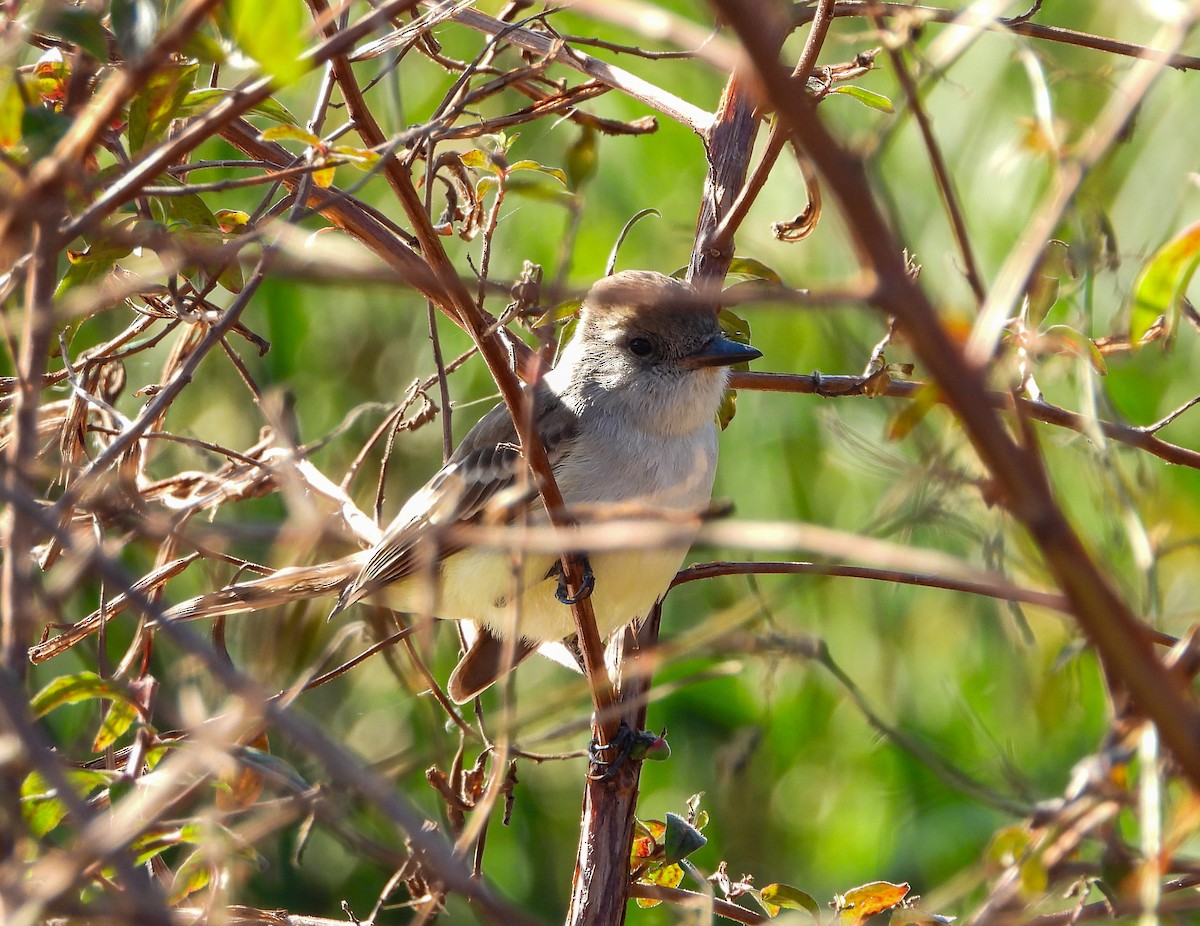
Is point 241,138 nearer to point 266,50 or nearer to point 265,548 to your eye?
point 266,50

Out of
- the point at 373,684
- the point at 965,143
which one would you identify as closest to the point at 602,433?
the point at 373,684

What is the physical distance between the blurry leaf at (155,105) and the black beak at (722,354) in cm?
121

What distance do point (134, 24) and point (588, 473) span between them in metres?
1.40

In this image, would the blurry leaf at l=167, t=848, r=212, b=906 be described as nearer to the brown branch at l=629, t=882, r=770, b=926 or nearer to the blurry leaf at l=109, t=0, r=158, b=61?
the brown branch at l=629, t=882, r=770, b=926

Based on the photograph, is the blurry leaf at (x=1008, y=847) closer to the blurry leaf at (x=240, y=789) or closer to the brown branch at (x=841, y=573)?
the brown branch at (x=841, y=573)

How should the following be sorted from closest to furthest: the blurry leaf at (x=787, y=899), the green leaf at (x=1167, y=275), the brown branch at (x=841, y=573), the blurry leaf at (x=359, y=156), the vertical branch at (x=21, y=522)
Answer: the vertical branch at (x=21, y=522), the green leaf at (x=1167, y=275), the blurry leaf at (x=359, y=156), the brown branch at (x=841, y=573), the blurry leaf at (x=787, y=899)

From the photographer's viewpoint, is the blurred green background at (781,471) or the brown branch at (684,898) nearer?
the brown branch at (684,898)

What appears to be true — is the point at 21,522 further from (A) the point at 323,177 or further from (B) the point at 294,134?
(A) the point at 323,177

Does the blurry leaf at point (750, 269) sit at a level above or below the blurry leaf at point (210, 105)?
below

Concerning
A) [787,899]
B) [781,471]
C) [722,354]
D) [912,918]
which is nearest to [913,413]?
[912,918]

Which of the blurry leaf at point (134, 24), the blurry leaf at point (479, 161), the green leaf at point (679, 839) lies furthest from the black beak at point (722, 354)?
the blurry leaf at point (134, 24)

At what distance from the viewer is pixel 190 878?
1409 millimetres

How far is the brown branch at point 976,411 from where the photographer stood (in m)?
0.65

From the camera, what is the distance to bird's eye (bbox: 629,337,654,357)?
8.71 feet
